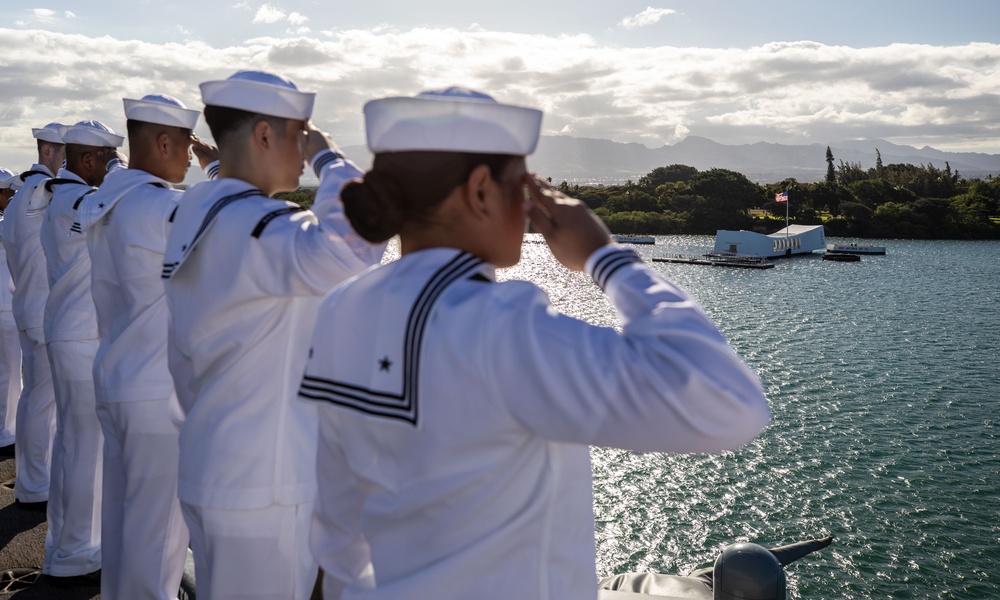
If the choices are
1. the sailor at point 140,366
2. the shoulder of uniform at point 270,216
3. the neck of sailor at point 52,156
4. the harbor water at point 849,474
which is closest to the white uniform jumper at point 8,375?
the neck of sailor at point 52,156

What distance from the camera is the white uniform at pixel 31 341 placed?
507cm

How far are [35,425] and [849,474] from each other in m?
17.6

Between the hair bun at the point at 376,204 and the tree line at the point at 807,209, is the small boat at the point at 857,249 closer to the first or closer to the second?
the tree line at the point at 807,209

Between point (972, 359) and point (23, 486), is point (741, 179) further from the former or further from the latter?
point (23, 486)

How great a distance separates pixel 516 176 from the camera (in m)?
1.30

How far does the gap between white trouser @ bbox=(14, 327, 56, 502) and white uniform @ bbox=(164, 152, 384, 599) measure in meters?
3.42

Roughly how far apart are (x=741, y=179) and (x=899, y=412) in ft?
242

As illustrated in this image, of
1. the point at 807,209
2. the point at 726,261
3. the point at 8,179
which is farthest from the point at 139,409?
the point at 807,209

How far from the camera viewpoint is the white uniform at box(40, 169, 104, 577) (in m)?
3.96

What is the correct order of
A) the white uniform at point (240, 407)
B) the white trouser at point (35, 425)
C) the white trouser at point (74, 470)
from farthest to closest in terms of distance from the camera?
the white trouser at point (35, 425), the white trouser at point (74, 470), the white uniform at point (240, 407)

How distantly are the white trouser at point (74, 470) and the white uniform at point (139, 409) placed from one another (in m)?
0.94

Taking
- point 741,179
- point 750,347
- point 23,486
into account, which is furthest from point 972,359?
point 741,179

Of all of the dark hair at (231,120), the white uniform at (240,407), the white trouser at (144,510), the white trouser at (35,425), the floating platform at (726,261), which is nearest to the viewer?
the white uniform at (240,407)


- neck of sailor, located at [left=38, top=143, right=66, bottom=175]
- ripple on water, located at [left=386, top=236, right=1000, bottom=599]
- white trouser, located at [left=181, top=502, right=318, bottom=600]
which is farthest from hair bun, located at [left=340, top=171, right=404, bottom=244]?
ripple on water, located at [left=386, top=236, right=1000, bottom=599]
